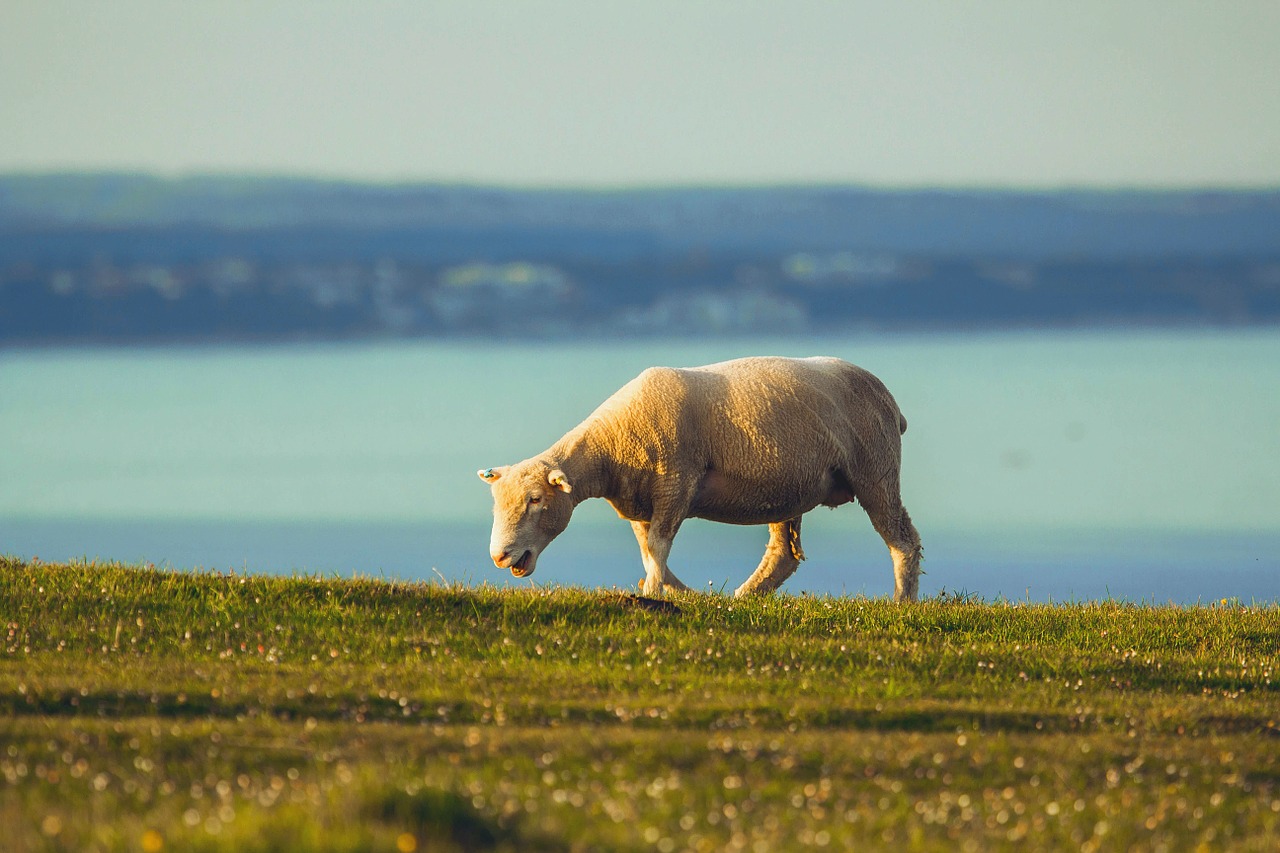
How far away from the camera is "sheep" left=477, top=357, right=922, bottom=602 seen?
1384cm

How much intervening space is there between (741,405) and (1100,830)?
7.73 metres

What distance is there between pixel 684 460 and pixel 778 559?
2.79 metres

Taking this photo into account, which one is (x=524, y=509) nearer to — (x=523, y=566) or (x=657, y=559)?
(x=523, y=566)

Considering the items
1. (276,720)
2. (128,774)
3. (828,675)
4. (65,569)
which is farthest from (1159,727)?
(65,569)

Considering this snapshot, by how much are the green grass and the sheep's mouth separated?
5.84 feet

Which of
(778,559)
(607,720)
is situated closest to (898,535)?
(778,559)

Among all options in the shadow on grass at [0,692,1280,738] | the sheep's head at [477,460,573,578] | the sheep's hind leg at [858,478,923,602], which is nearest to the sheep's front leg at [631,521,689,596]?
the sheep's head at [477,460,573,578]

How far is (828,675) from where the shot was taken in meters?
10.2

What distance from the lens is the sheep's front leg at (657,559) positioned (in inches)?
555

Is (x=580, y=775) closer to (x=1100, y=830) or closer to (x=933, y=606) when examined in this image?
(x=1100, y=830)

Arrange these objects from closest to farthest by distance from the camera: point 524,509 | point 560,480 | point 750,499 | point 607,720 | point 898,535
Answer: point 607,720 < point 560,480 < point 524,509 < point 750,499 < point 898,535

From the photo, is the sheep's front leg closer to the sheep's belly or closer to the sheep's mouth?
the sheep's belly

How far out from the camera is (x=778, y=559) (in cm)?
1622

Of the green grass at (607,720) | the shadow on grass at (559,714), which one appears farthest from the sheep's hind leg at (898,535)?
the shadow on grass at (559,714)
